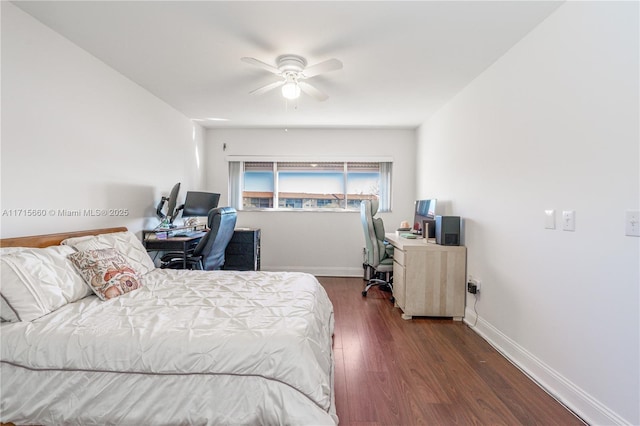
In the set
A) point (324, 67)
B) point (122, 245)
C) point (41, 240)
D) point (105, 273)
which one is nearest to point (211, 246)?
point (122, 245)

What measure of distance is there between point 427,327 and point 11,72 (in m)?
3.72

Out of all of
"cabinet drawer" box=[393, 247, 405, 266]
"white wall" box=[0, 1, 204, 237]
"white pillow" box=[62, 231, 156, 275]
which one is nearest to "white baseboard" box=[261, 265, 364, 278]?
"cabinet drawer" box=[393, 247, 405, 266]

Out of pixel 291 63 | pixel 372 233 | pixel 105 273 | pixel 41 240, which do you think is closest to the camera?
pixel 105 273

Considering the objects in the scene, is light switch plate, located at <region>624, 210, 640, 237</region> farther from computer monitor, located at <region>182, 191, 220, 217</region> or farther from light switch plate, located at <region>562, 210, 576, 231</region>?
computer monitor, located at <region>182, 191, 220, 217</region>

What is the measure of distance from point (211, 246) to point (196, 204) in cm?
110

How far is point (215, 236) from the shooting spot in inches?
121

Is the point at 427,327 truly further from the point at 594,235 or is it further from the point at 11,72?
the point at 11,72

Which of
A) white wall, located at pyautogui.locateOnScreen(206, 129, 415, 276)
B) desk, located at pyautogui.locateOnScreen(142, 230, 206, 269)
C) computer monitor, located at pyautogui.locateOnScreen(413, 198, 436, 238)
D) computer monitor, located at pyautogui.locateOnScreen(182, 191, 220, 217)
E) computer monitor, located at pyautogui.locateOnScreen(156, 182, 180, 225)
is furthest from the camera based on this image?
white wall, located at pyautogui.locateOnScreen(206, 129, 415, 276)

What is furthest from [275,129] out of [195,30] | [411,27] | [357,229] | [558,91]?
[558,91]

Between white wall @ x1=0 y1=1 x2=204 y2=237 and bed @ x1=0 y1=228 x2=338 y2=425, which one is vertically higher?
white wall @ x1=0 y1=1 x2=204 y2=237

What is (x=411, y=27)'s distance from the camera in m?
2.13

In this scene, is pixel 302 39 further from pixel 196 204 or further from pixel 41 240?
pixel 196 204

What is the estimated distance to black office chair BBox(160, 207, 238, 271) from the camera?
301 cm

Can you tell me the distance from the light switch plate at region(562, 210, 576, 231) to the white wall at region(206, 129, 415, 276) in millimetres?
3133
